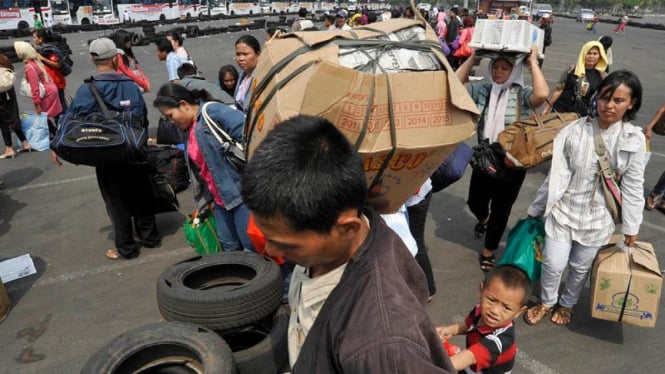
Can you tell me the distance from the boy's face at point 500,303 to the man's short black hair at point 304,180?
1.58 meters

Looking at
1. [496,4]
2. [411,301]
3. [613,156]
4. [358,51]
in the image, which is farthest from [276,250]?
[496,4]

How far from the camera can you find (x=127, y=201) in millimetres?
4406

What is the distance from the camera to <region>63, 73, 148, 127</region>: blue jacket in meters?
3.99

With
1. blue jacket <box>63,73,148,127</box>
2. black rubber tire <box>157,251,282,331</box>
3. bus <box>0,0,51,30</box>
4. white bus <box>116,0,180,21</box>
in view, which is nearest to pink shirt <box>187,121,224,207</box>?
black rubber tire <box>157,251,282,331</box>

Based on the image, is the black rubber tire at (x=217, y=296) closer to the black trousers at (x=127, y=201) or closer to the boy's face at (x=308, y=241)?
the black trousers at (x=127, y=201)

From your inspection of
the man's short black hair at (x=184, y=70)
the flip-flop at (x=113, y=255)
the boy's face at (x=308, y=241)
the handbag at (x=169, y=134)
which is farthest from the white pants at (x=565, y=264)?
the man's short black hair at (x=184, y=70)

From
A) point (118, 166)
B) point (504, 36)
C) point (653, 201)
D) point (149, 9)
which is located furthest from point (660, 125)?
point (149, 9)

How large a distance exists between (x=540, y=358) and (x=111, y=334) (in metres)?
3.26

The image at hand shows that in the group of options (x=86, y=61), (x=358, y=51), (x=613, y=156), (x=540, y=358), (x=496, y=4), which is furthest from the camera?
(x=496, y=4)

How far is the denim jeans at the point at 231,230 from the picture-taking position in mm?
3350

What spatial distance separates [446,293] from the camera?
4.00 metres

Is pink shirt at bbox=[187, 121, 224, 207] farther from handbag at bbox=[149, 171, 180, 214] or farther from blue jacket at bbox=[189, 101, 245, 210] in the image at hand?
handbag at bbox=[149, 171, 180, 214]

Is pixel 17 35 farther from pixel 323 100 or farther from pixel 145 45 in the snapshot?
pixel 323 100

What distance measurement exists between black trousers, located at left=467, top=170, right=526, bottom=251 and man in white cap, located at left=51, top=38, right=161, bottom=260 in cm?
321
